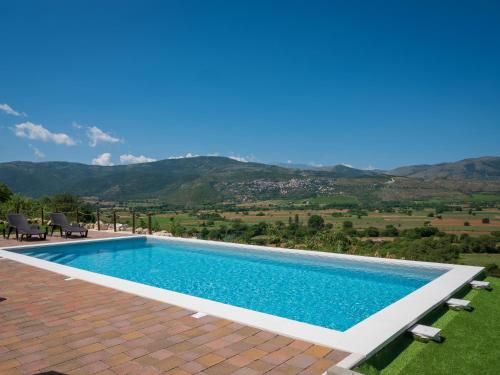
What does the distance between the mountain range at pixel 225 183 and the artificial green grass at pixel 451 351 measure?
5741 centimetres

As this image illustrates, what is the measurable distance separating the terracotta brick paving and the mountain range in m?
58.9

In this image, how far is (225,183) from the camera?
81688 millimetres

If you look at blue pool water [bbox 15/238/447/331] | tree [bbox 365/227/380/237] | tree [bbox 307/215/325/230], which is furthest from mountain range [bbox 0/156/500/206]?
blue pool water [bbox 15/238/447/331]

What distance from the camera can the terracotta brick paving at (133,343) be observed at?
104 inches

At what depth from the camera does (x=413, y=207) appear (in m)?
48.2

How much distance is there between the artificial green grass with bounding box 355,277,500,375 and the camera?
2912 millimetres

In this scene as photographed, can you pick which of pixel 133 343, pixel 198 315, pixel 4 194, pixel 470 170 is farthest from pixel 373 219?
pixel 470 170

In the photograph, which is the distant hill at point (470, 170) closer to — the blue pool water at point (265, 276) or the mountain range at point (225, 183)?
the mountain range at point (225, 183)

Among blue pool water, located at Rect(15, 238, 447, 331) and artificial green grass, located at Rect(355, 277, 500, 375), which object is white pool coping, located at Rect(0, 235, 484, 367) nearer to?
artificial green grass, located at Rect(355, 277, 500, 375)

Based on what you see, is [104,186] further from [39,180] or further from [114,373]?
[114,373]

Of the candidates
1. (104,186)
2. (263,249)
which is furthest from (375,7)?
(104,186)

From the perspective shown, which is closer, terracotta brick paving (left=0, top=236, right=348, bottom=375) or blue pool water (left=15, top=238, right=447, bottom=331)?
terracotta brick paving (left=0, top=236, right=348, bottom=375)

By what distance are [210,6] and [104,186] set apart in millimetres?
80839

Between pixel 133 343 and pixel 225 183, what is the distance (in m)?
78.8
